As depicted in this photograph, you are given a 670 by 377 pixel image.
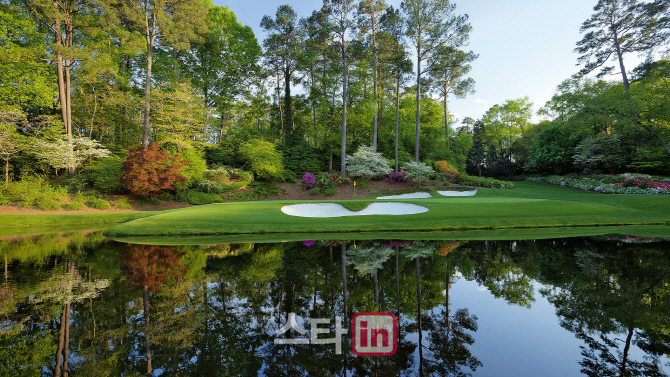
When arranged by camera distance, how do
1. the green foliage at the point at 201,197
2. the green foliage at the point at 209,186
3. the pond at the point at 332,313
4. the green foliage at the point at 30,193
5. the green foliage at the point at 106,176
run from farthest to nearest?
the green foliage at the point at 209,186 → the green foliage at the point at 201,197 → the green foliage at the point at 106,176 → the green foliage at the point at 30,193 → the pond at the point at 332,313

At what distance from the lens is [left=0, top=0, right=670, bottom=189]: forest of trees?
18.3 metres

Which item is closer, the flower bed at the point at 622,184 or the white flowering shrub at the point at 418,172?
the flower bed at the point at 622,184

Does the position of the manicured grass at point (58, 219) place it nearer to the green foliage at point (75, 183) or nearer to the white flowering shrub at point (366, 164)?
the green foliage at point (75, 183)

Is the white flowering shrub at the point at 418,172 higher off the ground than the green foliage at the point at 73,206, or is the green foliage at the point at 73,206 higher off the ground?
the white flowering shrub at the point at 418,172

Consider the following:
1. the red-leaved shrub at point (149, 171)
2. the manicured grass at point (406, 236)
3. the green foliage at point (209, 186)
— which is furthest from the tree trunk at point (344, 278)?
the red-leaved shrub at point (149, 171)

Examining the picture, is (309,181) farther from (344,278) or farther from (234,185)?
(344,278)

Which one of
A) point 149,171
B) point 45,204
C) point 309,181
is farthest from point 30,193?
point 309,181

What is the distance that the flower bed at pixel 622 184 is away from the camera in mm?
19094

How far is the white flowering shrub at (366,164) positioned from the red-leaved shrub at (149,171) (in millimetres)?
13779

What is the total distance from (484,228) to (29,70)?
2900 centimetres

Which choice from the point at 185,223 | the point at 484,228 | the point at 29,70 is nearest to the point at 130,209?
the point at 185,223

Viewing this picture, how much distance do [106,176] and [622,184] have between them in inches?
1559

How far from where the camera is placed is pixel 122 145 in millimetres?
23578

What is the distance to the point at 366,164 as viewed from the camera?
23.7 metres
